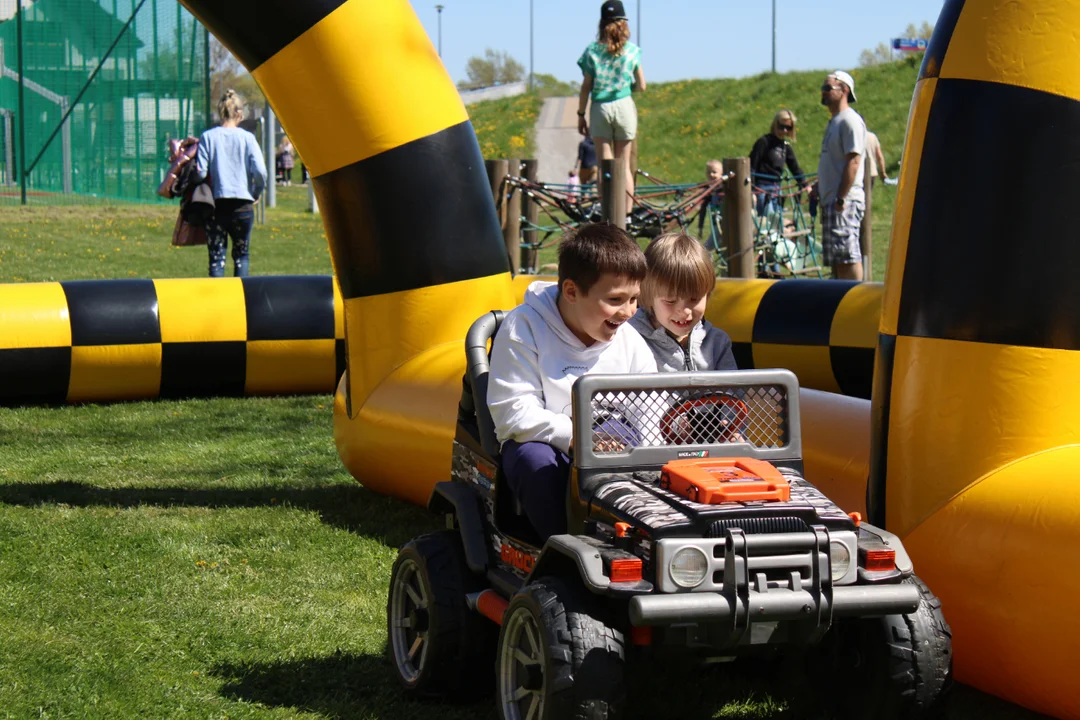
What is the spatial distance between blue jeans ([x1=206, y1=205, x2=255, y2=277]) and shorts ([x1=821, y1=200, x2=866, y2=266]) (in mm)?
4410

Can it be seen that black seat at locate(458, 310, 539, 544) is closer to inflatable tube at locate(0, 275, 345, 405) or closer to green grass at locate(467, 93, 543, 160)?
inflatable tube at locate(0, 275, 345, 405)

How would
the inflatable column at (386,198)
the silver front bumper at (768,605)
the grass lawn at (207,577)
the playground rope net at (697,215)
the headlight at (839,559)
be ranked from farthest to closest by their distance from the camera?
the playground rope net at (697,215) < the inflatable column at (386,198) < the grass lawn at (207,577) < the headlight at (839,559) < the silver front bumper at (768,605)

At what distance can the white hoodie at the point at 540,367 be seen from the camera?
10.7ft

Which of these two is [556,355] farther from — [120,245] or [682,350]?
[120,245]

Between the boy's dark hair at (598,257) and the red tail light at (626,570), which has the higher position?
the boy's dark hair at (598,257)

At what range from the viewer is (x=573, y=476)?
3043mm

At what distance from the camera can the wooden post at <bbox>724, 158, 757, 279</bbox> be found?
10734 millimetres

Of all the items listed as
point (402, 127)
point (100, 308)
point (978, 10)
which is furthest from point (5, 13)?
point (978, 10)

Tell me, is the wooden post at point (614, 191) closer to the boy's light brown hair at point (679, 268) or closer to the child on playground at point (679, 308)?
the child on playground at point (679, 308)

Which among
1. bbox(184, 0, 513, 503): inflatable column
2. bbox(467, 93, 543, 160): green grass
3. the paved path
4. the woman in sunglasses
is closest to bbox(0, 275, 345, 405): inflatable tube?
bbox(184, 0, 513, 503): inflatable column

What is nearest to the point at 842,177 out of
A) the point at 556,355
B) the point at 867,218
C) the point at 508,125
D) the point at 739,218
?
the point at 739,218

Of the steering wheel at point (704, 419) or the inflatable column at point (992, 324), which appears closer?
the steering wheel at point (704, 419)

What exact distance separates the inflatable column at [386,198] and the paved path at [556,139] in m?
22.0

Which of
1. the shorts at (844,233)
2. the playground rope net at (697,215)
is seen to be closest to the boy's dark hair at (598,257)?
the shorts at (844,233)
